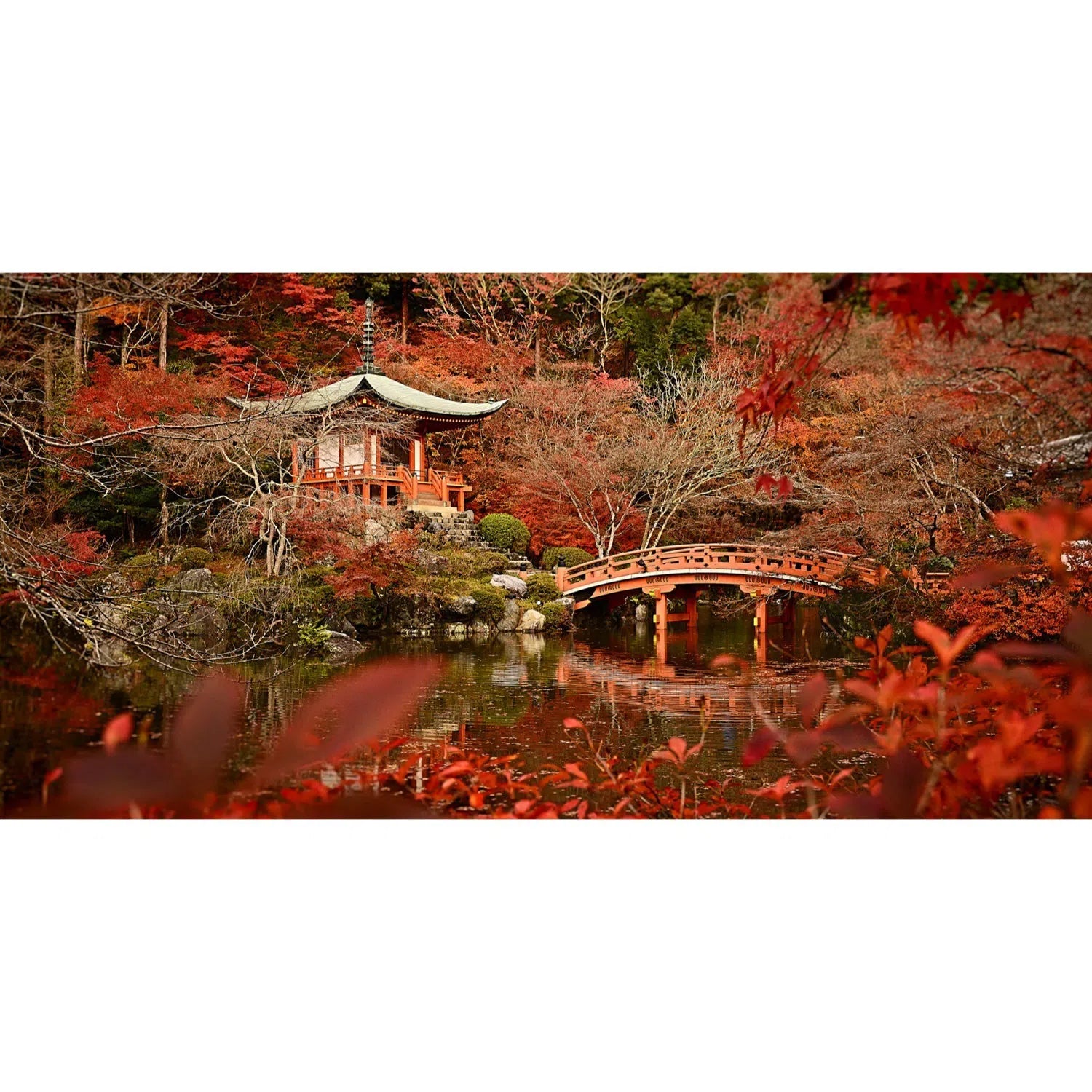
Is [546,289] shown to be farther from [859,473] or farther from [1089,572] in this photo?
[1089,572]

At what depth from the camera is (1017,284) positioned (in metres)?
3.17

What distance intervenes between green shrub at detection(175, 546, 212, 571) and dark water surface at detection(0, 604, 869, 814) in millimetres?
455

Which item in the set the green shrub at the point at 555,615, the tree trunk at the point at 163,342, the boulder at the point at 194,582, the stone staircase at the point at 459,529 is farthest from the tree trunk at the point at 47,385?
the green shrub at the point at 555,615


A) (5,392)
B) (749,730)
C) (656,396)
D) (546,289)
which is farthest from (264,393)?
(749,730)

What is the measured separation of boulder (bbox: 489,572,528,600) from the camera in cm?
393

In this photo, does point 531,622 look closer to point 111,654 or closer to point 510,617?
point 510,617

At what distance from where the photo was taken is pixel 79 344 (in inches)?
139

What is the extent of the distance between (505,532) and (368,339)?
97 cm

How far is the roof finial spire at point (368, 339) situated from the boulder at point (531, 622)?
1210 millimetres

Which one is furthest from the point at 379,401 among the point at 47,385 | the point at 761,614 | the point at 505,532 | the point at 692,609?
the point at 761,614

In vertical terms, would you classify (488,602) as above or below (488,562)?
below

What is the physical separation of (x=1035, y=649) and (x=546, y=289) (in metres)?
2.16

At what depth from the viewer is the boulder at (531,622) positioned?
389 centimetres

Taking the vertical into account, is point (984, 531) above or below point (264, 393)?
below
